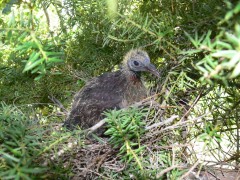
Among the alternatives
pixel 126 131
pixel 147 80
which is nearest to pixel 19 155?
pixel 126 131

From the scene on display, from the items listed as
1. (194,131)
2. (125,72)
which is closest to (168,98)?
(194,131)

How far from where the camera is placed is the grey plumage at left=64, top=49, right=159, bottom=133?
1.03 metres

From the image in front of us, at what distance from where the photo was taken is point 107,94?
1097 mm

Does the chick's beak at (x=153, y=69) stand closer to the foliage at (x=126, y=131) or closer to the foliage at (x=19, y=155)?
the foliage at (x=126, y=131)

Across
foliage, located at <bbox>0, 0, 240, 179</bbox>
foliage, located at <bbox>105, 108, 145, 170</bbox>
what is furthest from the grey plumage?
foliage, located at <bbox>105, 108, 145, 170</bbox>

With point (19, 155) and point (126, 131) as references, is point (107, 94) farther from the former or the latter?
point (19, 155)

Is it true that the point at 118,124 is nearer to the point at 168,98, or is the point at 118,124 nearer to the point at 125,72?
the point at 168,98

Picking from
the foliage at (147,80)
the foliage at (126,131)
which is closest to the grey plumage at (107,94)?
the foliage at (147,80)

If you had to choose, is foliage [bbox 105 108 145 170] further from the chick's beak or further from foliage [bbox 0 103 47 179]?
the chick's beak

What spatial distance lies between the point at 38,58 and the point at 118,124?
7.6 inches

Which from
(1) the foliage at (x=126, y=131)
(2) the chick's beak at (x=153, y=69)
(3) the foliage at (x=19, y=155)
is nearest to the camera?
(3) the foliage at (x=19, y=155)

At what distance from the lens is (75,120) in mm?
1020

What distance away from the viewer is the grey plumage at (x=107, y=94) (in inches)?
40.4

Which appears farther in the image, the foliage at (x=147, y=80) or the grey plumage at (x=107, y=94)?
the grey plumage at (x=107, y=94)
